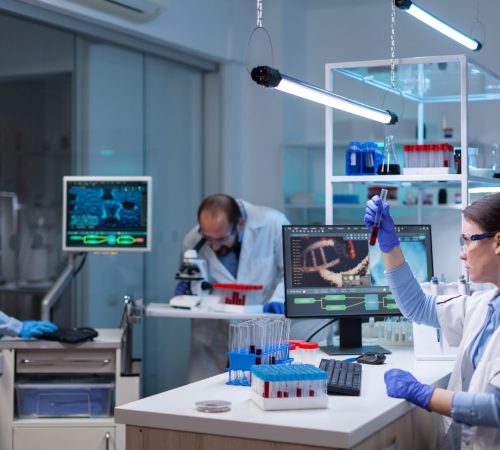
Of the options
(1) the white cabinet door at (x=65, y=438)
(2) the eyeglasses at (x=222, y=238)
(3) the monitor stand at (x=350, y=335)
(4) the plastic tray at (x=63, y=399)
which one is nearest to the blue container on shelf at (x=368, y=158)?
(3) the monitor stand at (x=350, y=335)

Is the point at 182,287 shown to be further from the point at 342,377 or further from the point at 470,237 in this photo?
the point at 470,237

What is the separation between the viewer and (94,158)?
5004mm

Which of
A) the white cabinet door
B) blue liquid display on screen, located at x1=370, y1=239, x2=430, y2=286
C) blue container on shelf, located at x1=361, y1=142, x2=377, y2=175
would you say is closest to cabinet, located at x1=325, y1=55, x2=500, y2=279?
blue container on shelf, located at x1=361, y1=142, x2=377, y2=175

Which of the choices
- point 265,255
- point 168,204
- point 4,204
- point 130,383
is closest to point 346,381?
point 130,383

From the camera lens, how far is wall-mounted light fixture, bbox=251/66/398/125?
2.36m

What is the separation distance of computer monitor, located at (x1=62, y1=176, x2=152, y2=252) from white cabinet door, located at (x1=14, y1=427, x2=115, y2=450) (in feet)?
2.86

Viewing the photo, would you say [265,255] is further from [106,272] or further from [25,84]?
[25,84]

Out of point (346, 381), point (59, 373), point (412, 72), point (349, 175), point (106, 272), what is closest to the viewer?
point (346, 381)

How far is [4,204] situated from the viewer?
4.44 metres

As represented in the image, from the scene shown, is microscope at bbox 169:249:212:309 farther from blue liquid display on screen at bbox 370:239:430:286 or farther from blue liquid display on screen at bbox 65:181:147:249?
blue liquid display on screen at bbox 370:239:430:286

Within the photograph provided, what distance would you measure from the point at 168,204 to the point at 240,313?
1.81 metres

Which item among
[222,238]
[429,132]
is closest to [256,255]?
[222,238]

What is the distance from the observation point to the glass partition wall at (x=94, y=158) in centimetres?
452


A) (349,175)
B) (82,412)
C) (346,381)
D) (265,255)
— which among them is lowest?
(82,412)
